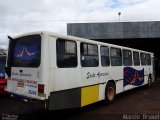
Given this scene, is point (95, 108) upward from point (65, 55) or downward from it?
downward

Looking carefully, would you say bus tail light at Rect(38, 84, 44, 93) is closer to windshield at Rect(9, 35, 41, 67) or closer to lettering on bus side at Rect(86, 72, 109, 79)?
windshield at Rect(9, 35, 41, 67)

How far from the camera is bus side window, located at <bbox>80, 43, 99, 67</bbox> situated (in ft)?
27.6

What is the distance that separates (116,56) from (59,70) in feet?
14.6

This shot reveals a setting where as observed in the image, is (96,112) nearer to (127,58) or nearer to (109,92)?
(109,92)

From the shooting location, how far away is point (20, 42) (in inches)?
323

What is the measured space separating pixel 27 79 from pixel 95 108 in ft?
10.6

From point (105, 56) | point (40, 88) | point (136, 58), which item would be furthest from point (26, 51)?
point (136, 58)

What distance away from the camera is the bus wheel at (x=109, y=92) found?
1007 centimetres

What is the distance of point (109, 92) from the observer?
10344 mm

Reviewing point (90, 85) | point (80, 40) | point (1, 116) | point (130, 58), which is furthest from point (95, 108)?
point (130, 58)

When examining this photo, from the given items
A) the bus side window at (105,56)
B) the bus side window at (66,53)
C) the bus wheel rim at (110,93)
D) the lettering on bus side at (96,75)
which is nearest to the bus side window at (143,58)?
the bus wheel rim at (110,93)

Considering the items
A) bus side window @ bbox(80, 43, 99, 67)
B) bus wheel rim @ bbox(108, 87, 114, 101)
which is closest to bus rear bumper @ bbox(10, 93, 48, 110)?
bus side window @ bbox(80, 43, 99, 67)

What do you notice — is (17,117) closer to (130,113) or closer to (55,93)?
(55,93)

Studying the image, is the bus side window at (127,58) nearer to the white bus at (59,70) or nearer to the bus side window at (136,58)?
the bus side window at (136,58)
